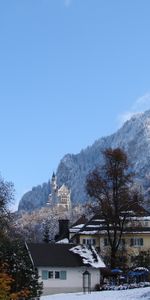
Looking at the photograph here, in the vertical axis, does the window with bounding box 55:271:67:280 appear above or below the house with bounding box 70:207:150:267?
below

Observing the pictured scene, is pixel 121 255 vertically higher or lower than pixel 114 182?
lower

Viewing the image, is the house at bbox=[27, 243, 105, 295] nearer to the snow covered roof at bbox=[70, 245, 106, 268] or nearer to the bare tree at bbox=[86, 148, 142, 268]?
the snow covered roof at bbox=[70, 245, 106, 268]

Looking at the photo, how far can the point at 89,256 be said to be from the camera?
63250 millimetres

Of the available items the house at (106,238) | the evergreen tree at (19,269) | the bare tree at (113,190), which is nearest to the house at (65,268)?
the bare tree at (113,190)

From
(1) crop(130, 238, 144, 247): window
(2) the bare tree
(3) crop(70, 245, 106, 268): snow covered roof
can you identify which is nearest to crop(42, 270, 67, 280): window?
(3) crop(70, 245, 106, 268): snow covered roof

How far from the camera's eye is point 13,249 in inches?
1432

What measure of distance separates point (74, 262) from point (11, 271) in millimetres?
27977

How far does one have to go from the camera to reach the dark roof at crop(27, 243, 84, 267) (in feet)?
205

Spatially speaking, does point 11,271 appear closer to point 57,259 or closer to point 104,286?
point 104,286

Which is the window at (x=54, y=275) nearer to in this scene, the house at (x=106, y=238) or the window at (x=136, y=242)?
the house at (x=106, y=238)

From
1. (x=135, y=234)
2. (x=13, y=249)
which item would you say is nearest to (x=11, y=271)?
(x=13, y=249)

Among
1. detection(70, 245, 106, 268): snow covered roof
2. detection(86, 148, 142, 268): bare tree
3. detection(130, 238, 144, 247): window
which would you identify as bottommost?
detection(70, 245, 106, 268): snow covered roof

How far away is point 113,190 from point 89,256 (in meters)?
7.33

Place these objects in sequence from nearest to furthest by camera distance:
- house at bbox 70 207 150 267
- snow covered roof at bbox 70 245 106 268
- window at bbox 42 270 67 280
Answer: snow covered roof at bbox 70 245 106 268
window at bbox 42 270 67 280
house at bbox 70 207 150 267
